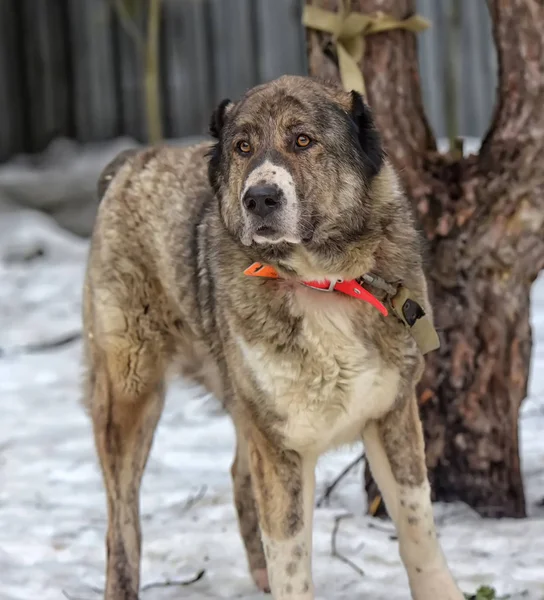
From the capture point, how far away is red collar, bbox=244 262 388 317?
9.39 feet

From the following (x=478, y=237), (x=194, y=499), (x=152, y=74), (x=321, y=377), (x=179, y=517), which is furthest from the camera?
(x=152, y=74)

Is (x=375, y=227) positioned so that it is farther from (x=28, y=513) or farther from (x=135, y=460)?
(x=28, y=513)

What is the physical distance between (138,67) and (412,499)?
760 cm

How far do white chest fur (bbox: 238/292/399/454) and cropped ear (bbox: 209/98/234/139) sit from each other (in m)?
0.60

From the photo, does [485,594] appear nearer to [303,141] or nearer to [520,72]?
[303,141]

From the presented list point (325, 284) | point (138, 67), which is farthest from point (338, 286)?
point (138, 67)

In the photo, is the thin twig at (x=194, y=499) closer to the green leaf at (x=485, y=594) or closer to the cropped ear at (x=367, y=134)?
the green leaf at (x=485, y=594)

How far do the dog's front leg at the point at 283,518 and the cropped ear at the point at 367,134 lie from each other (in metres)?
0.84

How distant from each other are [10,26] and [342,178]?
7940mm

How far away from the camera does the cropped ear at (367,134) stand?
112 inches

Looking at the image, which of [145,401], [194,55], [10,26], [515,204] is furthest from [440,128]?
[145,401]

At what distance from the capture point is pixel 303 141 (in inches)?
108

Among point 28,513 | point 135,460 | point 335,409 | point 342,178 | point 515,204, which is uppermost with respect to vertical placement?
point 342,178

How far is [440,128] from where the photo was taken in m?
9.62
